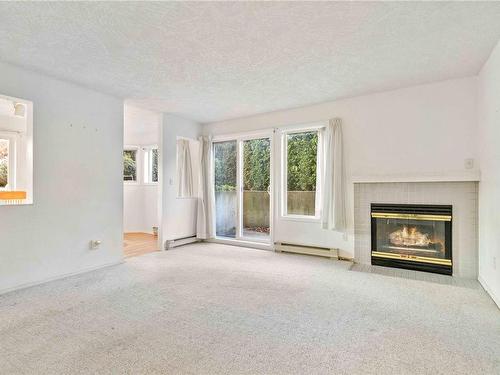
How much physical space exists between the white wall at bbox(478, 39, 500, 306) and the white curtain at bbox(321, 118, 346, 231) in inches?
65.3

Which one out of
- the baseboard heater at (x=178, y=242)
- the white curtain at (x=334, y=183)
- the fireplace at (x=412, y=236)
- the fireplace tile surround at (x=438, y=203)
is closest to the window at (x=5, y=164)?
the baseboard heater at (x=178, y=242)

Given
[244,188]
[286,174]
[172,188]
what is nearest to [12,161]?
[172,188]

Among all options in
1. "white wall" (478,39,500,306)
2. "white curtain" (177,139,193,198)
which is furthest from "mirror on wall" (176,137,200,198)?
"white wall" (478,39,500,306)

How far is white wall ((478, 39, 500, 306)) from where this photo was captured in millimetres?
2770

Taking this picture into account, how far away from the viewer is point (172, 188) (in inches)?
212

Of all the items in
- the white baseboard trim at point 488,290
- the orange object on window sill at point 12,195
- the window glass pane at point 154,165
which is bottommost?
the white baseboard trim at point 488,290

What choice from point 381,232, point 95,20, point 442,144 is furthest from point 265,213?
point 95,20

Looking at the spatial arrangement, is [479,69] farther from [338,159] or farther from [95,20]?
[95,20]

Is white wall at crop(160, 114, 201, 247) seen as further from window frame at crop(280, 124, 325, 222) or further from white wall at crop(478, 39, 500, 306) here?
white wall at crop(478, 39, 500, 306)

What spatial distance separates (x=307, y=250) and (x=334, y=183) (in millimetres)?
1200

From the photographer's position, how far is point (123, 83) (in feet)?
12.1

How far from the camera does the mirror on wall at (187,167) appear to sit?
A: 5715 millimetres

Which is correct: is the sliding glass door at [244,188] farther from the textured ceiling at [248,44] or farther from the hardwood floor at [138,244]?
the textured ceiling at [248,44]

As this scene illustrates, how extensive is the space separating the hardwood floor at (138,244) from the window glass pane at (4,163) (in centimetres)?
244
